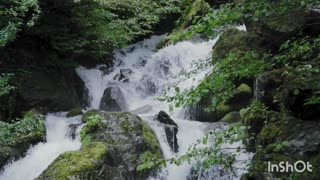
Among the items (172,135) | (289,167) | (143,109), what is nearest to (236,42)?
(143,109)

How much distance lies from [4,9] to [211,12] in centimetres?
728

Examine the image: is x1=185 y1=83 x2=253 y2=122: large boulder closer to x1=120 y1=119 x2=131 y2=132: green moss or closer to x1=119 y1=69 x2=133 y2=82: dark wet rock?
x1=120 y1=119 x2=131 y2=132: green moss

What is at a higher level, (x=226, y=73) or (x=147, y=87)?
(x=226, y=73)

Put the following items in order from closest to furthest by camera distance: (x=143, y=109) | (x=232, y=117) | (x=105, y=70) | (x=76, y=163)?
(x=76, y=163)
(x=232, y=117)
(x=143, y=109)
(x=105, y=70)

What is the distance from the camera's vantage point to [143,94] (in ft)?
44.0

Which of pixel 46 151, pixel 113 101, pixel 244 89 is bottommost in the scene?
pixel 46 151

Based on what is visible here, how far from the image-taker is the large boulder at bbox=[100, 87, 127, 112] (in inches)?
476

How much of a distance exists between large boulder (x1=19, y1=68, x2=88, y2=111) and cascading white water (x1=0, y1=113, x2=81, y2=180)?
3.46 ft

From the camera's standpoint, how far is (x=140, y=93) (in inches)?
529

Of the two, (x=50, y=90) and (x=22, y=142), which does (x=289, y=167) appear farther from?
(x=50, y=90)

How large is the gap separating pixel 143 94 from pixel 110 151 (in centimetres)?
689

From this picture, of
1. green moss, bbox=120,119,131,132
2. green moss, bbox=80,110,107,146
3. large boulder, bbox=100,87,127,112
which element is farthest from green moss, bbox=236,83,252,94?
green moss, bbox=80,110,107,146

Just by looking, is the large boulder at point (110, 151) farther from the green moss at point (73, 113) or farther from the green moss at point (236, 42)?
the green moss at point (236, 42)

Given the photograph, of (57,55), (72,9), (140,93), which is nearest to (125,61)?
(140,93)
